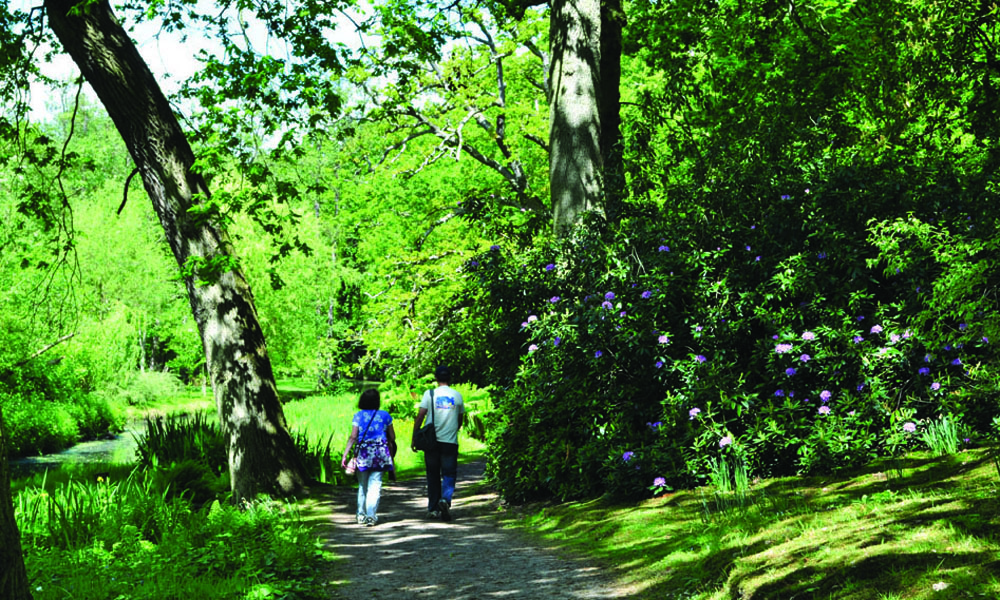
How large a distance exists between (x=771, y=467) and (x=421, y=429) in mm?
3787

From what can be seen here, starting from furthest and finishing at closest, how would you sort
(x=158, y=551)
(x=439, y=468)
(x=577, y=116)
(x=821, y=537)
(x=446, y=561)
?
1. (x=577, y=116)
2. (x=439, y=468)
3. (x=446, y=561)
4. (x=158, y=551)
5. (x=821, y=537)

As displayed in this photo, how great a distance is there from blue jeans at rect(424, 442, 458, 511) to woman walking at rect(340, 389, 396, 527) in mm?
457

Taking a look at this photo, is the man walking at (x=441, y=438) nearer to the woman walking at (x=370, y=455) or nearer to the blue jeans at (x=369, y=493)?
the woman walking at (x=370, y=455)

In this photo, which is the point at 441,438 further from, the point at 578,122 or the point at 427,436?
the point at 578,122

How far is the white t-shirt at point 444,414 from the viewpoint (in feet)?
29.3

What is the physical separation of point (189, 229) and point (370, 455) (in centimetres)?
380

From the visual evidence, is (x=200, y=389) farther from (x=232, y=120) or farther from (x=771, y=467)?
(x=771, y=467)

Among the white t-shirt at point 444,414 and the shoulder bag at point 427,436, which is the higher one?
the white t-shirt at point 444,414

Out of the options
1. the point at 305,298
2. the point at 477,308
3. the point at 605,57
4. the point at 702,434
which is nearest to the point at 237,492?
the point at 477,308

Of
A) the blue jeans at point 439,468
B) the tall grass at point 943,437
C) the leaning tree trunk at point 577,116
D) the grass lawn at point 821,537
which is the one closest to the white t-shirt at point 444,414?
the blue jeans at point 439,468

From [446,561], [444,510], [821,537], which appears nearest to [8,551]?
[446,561]

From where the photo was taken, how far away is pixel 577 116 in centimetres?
977

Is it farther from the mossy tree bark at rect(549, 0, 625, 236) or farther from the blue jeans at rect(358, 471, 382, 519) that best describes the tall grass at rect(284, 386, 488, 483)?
the mossy tree bark at rect(549, 0, 625, 236)

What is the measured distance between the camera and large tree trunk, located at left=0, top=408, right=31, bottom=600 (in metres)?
3.76
